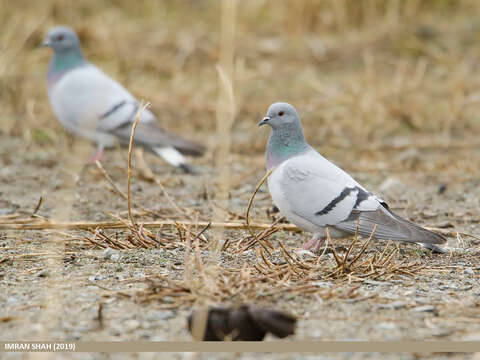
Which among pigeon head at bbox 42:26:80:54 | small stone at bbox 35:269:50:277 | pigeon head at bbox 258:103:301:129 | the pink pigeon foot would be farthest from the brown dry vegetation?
pigeon head at bbox 42:26:80:54

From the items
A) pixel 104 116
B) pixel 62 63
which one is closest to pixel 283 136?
pixel 104 116

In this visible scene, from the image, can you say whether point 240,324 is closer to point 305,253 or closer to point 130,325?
point 130,325

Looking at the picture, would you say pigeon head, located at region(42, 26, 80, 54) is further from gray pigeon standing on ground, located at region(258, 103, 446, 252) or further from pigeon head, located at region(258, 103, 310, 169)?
gray pigeon standing on ground, located at region(258, 103, 446, 252)

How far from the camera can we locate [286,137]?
369cm

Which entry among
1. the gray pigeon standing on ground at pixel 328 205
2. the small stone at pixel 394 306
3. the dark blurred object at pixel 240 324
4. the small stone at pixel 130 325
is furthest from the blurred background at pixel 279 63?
the dark blurred object at pixel 240 324

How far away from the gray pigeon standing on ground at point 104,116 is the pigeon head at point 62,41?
0.23 meters

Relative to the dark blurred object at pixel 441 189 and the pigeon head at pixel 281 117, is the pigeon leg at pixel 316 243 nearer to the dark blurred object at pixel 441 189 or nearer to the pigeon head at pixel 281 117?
the pigeon head at pixel 281 117

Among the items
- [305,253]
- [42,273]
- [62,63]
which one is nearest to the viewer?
[42,273]

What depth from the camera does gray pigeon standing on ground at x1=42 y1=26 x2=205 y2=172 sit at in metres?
5.41

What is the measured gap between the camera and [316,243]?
11.5ft

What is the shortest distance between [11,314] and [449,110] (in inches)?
191

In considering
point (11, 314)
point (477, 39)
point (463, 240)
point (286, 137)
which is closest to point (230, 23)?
point (286, 137)

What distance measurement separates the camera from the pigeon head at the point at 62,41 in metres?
6.03

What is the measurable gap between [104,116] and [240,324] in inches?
142
